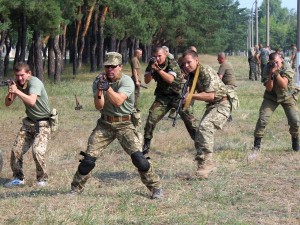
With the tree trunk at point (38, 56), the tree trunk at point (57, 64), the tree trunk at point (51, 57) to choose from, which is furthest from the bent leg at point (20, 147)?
the tree trunk at point (51, 57)

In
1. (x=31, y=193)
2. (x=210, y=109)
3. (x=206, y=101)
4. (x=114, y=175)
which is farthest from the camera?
(x=114, y=175)

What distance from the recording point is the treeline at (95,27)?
23.8 meters

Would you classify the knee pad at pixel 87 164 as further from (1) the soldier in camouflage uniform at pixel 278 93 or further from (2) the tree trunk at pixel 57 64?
(2) the tree trunk at pixel 57 64

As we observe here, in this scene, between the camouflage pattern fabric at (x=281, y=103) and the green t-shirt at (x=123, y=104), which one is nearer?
the green t-shirt at (x=123, y=104)

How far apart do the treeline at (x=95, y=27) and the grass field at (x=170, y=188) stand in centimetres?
949

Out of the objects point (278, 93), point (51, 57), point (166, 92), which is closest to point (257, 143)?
point (278, 93)

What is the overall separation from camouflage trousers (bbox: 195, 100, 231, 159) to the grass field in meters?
0.46

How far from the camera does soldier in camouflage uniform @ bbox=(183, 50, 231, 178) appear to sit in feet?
27.8

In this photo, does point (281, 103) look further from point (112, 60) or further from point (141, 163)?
point (112, 60)

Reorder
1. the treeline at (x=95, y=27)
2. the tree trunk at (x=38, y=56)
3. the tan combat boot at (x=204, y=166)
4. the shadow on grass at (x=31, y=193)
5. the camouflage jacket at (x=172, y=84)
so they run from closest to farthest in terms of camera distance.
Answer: the shadow on grass at (x=31, y=193)
the tan combat boot at (x=204, y=166)
the camouflage jacket at (x=172, y=84)
the treeline at (x=95, y=27)
the tree trunk at (x=38, y=56)

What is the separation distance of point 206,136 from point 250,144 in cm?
326

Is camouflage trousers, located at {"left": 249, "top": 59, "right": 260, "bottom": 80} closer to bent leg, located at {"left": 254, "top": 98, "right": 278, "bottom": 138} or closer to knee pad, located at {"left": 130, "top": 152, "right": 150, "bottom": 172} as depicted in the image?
bent leg, located at {"left": 254, "top": 98, "right": 278, "bottom": 138}

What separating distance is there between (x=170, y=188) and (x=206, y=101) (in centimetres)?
132

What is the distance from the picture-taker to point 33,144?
836 cm
